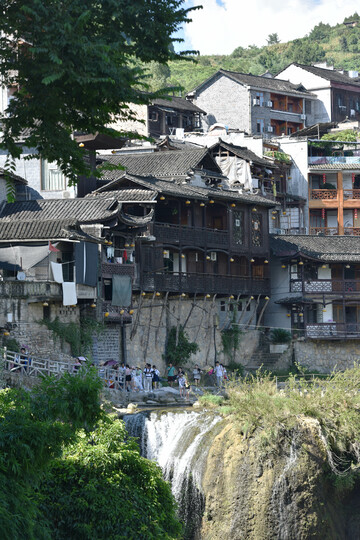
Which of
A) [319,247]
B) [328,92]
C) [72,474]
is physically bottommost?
[72,474]

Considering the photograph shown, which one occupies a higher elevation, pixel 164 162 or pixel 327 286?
pixel 164 162

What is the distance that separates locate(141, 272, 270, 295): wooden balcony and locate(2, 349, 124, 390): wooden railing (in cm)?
829

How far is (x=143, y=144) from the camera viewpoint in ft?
227

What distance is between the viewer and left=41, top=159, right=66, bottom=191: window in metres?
50.8

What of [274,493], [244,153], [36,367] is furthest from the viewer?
[244,153]

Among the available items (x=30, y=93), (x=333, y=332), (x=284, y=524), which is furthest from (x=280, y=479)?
(x=333, y=332)

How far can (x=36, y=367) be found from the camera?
36.2 meters

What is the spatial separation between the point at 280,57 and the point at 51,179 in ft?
314

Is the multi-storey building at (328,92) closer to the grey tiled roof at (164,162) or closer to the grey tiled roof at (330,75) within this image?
the grey tiled roof at (330,75)

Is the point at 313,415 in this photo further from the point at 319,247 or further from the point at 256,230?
the point at 319,247

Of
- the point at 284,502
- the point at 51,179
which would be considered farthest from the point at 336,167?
the point at 284,502

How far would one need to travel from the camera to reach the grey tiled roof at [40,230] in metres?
42.8

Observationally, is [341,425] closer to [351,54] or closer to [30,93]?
[30,93]

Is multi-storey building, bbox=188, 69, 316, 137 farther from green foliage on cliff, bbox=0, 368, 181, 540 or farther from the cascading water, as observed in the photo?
green foliage on cliff, bbox=0, 368, 181, 540
